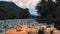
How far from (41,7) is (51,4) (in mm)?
1791

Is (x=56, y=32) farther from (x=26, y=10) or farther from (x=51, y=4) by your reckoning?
(x=26, y=10)

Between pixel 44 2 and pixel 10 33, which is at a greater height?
pixel 44 2

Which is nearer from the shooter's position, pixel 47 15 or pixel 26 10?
pixel 47 15

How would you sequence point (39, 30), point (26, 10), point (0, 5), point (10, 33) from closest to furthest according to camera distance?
point (10, 33), point (39, 30), point (26, 10), point (0, 5)

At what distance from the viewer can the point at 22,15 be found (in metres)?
54.6

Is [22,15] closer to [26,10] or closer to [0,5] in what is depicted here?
[26,10]

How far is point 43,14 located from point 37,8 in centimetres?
161

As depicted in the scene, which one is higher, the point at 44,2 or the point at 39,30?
the point at 44,2

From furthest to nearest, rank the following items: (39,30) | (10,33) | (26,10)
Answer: (26,10) → (39,30) → (10,33)

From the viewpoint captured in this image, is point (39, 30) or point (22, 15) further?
point (22, 15)

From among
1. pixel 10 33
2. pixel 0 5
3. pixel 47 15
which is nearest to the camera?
pixel 10 33

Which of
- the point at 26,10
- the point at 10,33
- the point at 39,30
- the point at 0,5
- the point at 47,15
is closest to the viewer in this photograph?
the point at 10,33

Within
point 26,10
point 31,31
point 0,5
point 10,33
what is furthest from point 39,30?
point 0,5

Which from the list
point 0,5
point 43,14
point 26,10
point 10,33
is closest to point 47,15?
point 43,14
